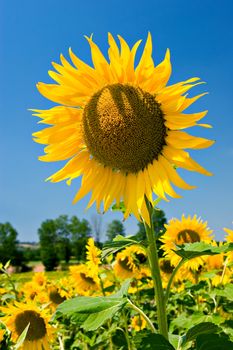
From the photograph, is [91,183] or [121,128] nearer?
[121,128]

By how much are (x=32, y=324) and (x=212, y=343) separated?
2.55 metres

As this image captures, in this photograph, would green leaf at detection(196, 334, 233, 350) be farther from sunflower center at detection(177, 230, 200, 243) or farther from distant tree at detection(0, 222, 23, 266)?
distant tree at detection(0, 222, 23, 266)

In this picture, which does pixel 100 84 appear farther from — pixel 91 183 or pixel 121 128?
pixel 91 183

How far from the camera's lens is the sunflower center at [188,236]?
476cm

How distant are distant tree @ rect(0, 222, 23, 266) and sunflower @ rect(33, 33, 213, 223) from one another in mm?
64332

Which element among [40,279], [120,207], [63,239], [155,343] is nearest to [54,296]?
[40,279]

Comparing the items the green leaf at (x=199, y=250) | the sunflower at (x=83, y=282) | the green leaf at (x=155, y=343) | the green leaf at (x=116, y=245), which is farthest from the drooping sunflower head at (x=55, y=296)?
the green leaf at (x=155, y=343)

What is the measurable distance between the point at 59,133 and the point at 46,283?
12.8ft

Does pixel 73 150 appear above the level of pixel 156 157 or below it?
above

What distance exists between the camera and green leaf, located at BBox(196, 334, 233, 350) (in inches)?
82.8

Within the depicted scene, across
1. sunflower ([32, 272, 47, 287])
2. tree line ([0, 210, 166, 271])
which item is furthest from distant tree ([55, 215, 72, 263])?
sunflower ([32, 272, 47, 287])

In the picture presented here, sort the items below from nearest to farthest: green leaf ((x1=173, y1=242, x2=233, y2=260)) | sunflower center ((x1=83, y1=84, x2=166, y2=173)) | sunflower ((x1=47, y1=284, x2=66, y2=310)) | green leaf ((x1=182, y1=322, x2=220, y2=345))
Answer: green leaf ((x1=173, y1=242, x2=233, y2=260))
green leaf ((x1=182, y1=322, x2=220, y2=345))
sunflower center ((x1=83, y1=84, x2=166, y2=173))
sunflower ((x1=47, y1=284, x2=66, y2=310))

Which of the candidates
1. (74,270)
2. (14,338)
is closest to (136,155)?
(14,338)

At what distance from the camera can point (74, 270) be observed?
586cm
